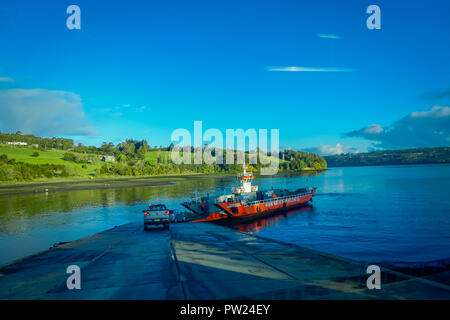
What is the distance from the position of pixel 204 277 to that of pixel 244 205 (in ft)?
121

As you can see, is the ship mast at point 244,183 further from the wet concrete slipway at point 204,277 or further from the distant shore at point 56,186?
the distant shore at point 56,186

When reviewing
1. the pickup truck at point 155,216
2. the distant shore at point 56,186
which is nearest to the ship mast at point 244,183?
the pickup truck at point 155,216

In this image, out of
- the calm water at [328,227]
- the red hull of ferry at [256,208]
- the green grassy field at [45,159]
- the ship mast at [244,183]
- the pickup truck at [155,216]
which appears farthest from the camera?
the green grassy field at [45,159]

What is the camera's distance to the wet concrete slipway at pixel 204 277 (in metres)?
8.52

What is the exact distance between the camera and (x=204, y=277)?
34.3ft

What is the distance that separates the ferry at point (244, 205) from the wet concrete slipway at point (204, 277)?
2660cm

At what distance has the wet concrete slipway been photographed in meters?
8.52

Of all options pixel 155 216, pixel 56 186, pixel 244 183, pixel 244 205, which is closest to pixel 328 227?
pixel 244 205

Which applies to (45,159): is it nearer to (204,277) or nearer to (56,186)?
(56,186)

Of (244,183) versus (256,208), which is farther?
(244,183)

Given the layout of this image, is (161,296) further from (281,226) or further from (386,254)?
(281,226)

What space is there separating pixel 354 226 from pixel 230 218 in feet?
58.3

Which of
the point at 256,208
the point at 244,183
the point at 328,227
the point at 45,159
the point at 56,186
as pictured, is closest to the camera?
the point at 328,227
